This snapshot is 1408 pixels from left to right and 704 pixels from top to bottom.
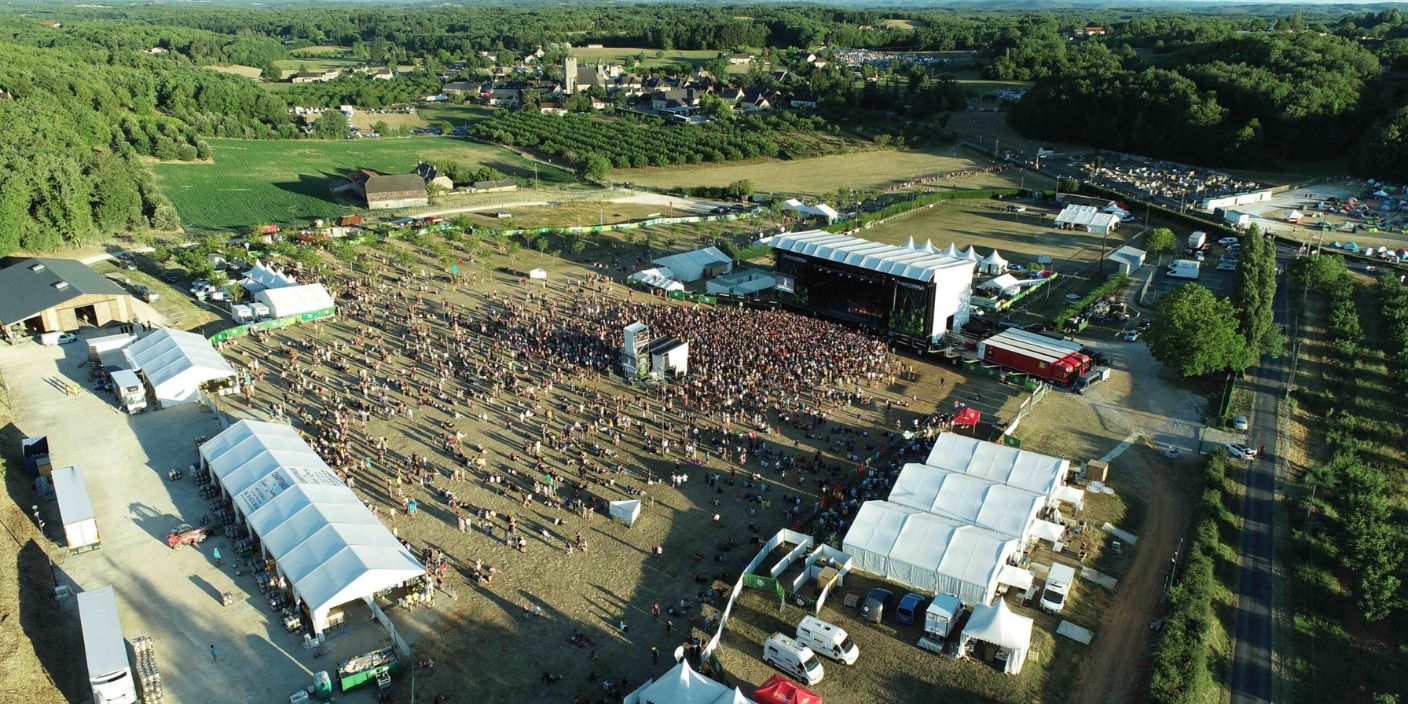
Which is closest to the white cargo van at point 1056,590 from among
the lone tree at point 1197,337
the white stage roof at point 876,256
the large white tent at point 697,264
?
the lone tree at point 1197,337

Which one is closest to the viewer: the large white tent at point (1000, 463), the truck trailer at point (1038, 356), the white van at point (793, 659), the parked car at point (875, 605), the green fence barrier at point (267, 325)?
the white van at point (793, 659)

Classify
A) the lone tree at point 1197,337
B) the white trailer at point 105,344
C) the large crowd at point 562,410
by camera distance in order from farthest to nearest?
the white trailer at point 105,344 < the lone tree at point 1197,337 < the large crowd at point 562,410

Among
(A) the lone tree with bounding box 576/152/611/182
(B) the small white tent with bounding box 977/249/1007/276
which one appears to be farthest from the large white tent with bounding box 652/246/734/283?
(A) the lone tree with bounding box 576/152/611/182

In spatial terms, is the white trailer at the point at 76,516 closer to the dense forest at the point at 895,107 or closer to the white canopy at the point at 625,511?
the white canopy at the point at 625,511

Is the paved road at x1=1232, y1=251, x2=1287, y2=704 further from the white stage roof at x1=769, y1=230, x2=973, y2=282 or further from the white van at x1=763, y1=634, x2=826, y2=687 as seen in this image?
the white stage roof at x1=769, y1=230, x2=973, y2=282

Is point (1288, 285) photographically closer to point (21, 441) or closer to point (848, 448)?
point (848, 448)

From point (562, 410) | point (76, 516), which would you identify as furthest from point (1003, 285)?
point (76, 516)

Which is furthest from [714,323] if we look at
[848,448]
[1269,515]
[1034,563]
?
[1269,515]
